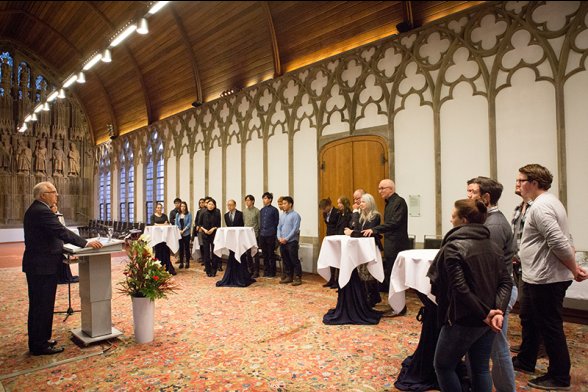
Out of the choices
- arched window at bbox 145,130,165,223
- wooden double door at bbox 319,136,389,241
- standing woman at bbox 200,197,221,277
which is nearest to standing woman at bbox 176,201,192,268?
standing woman at bbox 200,197,221,277

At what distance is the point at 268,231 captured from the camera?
6.95 metres

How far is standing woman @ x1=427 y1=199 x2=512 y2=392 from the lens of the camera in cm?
189

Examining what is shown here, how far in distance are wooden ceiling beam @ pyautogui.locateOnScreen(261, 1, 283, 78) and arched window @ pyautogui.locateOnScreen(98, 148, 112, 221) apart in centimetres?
986

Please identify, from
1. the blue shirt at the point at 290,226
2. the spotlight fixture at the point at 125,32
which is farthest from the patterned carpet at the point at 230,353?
the spotlight fixture at the point at 125,32

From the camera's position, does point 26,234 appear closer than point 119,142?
Yes

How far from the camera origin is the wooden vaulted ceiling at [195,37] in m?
5.22

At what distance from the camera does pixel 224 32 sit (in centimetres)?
843

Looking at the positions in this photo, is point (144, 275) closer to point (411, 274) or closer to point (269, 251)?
point (411, 274)

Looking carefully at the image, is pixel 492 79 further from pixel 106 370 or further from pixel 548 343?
pixel 106 370

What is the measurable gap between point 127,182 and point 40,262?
1117cm

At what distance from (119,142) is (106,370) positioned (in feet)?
41.1

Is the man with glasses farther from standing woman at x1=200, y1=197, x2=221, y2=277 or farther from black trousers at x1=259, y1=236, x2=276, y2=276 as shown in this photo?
standing woman at x1=200, y1=197, x2=221, y2=277

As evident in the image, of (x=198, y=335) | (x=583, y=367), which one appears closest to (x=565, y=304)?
(x=583, y=367)

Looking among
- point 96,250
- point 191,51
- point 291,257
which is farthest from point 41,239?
point 191,51
